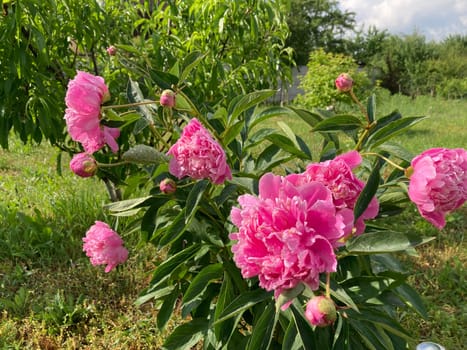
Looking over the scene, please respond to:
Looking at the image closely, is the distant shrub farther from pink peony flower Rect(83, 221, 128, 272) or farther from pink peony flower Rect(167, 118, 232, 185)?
pink peony flower Rect(167, 118, 232, 185)

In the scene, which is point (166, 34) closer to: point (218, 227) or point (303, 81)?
point (218, 227)

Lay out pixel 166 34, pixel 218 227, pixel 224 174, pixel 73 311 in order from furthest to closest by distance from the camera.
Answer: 1. pixel 166 34
2. pixel 73 311
3. pixel 218 227
4. pixel 224 174

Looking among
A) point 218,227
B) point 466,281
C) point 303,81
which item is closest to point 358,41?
point 303,81

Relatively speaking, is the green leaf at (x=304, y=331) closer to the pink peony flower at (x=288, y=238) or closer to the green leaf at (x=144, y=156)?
the pink peony flower at (x=288, y=238)

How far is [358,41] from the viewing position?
71.1 ft

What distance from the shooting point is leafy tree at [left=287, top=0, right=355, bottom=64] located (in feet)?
73.5

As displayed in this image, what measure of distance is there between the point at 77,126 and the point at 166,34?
4.89 feet

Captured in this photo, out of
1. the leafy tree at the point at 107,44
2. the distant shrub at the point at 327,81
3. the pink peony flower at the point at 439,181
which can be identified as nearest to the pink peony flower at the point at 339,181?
the pink peony flower at the point at 439,181

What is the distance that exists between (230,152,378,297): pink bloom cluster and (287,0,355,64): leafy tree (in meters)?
21.7

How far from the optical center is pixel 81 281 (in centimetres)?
256

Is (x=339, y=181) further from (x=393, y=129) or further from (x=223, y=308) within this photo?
(x=223, y=308)

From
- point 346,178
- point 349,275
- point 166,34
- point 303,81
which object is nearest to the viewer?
point 346,178

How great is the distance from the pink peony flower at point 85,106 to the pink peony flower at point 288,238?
0.46 metres

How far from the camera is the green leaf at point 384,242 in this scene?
0.88m
